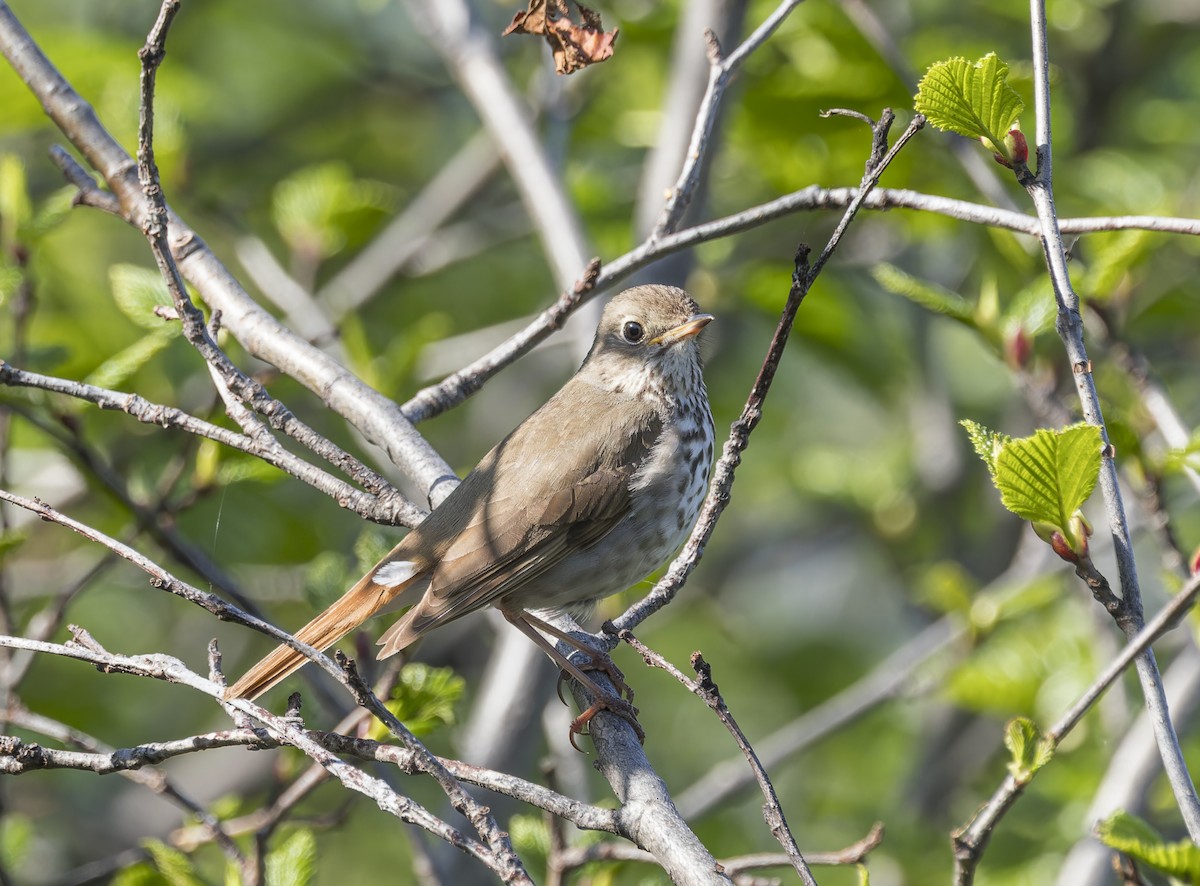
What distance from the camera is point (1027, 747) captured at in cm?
272

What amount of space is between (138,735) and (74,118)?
4.43 metres

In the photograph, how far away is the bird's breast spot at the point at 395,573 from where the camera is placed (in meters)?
4.16

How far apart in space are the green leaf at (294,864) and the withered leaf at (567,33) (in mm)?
2295

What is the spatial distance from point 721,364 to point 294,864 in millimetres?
5120

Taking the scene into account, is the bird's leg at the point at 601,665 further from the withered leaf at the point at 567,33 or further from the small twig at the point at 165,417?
the withered leaf at the point at 567,33

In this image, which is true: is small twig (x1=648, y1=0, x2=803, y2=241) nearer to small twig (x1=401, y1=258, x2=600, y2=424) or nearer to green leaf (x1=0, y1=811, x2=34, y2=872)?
small twig (x1=401, y1=258, x2=600, y2=424)

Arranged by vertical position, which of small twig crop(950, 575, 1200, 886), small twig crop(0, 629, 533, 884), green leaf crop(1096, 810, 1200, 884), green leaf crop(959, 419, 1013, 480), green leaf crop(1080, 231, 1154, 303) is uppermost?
green leaf crop(1080, 231, 1154, 303)

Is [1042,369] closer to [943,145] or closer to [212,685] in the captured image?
[943,145]

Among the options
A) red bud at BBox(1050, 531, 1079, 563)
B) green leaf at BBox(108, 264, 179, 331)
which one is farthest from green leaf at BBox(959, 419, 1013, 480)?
green leaf at BBox(108, 264, 179, 331)

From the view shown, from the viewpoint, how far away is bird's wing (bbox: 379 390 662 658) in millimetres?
4059

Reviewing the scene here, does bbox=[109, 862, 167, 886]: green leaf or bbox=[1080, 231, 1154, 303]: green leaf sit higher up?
bbox=[1080, 231, 1154, 303]: green leaf

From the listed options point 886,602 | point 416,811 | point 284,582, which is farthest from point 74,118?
point 886,602

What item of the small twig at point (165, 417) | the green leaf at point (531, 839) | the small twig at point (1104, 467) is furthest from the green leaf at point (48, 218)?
the small twig at point (1104, 467)

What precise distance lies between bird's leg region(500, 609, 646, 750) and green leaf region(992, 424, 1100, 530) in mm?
1462
